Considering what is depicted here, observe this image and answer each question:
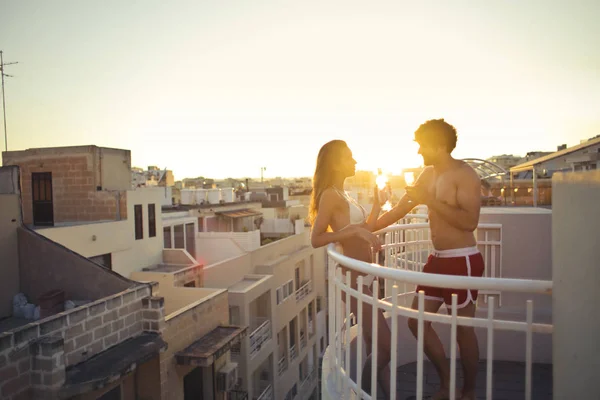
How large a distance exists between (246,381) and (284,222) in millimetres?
13636

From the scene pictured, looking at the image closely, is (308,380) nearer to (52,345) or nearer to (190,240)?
(190,240)

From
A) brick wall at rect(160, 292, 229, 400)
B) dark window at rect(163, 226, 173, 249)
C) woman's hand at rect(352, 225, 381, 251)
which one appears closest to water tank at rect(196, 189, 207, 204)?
dark window at rect(163, 226, 173, 249)

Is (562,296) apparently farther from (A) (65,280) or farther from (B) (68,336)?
(A) (65,280)

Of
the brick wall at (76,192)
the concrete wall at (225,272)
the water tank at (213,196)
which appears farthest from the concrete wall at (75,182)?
Answer: the water tank at (213,196)

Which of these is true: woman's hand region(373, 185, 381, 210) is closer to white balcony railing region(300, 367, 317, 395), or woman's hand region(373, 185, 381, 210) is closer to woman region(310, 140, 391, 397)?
woman region(310, 140, 391, 397)

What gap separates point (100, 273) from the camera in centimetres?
971

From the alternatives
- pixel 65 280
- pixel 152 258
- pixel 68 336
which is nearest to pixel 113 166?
pixel 152 258

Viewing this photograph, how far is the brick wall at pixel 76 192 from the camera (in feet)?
53.2

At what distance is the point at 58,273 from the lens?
10.1 metres

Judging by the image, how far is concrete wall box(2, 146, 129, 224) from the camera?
16219 millimetres

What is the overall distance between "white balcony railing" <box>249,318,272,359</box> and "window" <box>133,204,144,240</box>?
569 cm

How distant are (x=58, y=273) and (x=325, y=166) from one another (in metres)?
9.40

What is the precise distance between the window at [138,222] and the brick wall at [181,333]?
6276 mm

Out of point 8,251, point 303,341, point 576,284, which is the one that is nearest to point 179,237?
point 303,341
